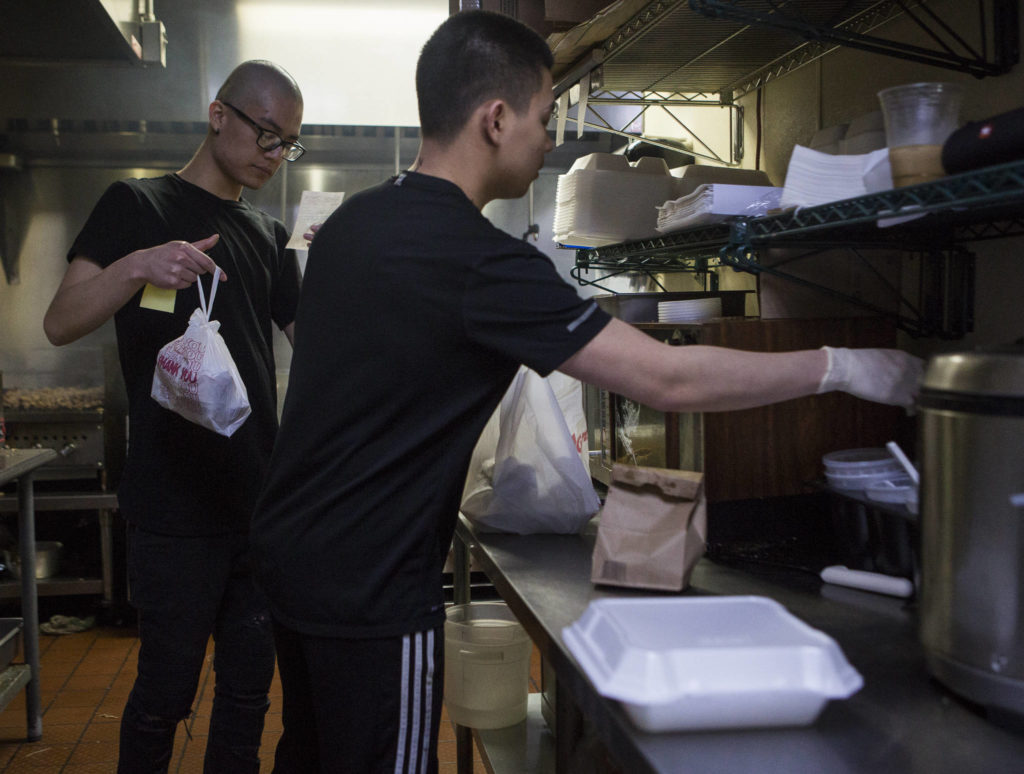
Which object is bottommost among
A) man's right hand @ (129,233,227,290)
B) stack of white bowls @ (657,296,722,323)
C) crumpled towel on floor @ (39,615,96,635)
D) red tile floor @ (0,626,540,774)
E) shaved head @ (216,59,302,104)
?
red tile floor @ (0,626,540,774)

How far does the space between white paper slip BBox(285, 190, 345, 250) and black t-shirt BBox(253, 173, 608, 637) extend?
75 centimetres

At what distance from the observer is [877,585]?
4.59 ft

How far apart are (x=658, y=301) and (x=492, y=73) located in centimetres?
118

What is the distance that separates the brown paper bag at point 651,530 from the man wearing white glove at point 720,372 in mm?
192

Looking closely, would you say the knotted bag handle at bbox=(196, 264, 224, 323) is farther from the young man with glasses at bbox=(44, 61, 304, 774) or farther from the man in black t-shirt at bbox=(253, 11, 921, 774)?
the man in black t-shirt at bbox=(253, 11, 921, 774)

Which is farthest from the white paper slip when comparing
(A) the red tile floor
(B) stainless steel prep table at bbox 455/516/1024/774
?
(A) the red tile floor

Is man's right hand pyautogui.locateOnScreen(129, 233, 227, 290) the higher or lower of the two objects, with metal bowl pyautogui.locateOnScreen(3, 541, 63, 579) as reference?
higher

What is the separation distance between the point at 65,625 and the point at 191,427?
256 centimetres

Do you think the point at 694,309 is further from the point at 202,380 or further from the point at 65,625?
the point at 65,625

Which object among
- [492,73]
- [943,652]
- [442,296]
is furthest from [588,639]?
[492,73]

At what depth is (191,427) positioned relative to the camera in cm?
197

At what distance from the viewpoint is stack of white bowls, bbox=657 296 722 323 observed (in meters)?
2.08

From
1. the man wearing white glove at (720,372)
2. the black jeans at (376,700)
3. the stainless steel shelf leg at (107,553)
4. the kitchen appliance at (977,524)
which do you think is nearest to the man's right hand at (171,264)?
the black jeans at (376,700)

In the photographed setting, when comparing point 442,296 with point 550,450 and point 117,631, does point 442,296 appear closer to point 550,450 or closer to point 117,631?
point 550,450
